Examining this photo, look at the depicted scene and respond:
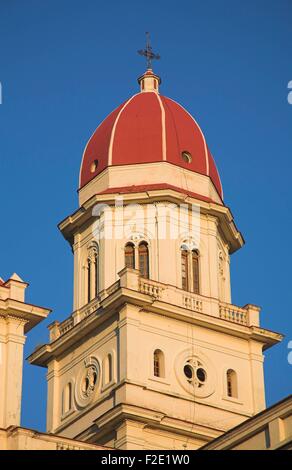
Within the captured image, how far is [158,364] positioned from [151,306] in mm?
2506

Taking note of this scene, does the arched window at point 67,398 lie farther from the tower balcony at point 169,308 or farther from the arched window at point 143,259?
the arched window at point 143,259

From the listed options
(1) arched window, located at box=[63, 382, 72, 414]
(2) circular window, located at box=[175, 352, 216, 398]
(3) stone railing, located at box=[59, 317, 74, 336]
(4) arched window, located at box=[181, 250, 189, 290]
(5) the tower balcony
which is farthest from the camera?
(3) stone railing, located at box=[59, 317, 74, 336]

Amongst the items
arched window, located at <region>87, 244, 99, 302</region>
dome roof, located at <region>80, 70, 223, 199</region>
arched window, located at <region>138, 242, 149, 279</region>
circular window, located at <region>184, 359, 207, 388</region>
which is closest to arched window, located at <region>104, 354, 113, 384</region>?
circular window, located at <region>184, 359, 207, 388</region>

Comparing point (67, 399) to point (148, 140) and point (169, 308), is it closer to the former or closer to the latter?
point (169, 308)

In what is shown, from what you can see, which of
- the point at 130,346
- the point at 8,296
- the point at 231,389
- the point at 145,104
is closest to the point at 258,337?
the point at 231,389

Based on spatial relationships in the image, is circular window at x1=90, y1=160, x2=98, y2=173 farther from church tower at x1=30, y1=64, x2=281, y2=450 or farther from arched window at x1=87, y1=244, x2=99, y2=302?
arched window at x1=87, y1=244, x2=99, y2=302

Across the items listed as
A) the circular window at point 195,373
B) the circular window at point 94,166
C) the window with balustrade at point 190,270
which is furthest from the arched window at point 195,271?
the circular window at point 94,166

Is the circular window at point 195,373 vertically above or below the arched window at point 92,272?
below

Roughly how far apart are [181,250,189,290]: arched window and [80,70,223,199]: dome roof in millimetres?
4702

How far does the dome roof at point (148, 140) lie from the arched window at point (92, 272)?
13.8ft

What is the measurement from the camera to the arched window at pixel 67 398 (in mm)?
67375

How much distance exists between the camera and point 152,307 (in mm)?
65500

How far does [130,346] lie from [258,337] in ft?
23.4

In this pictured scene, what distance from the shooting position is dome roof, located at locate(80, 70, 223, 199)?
71.2 metres
